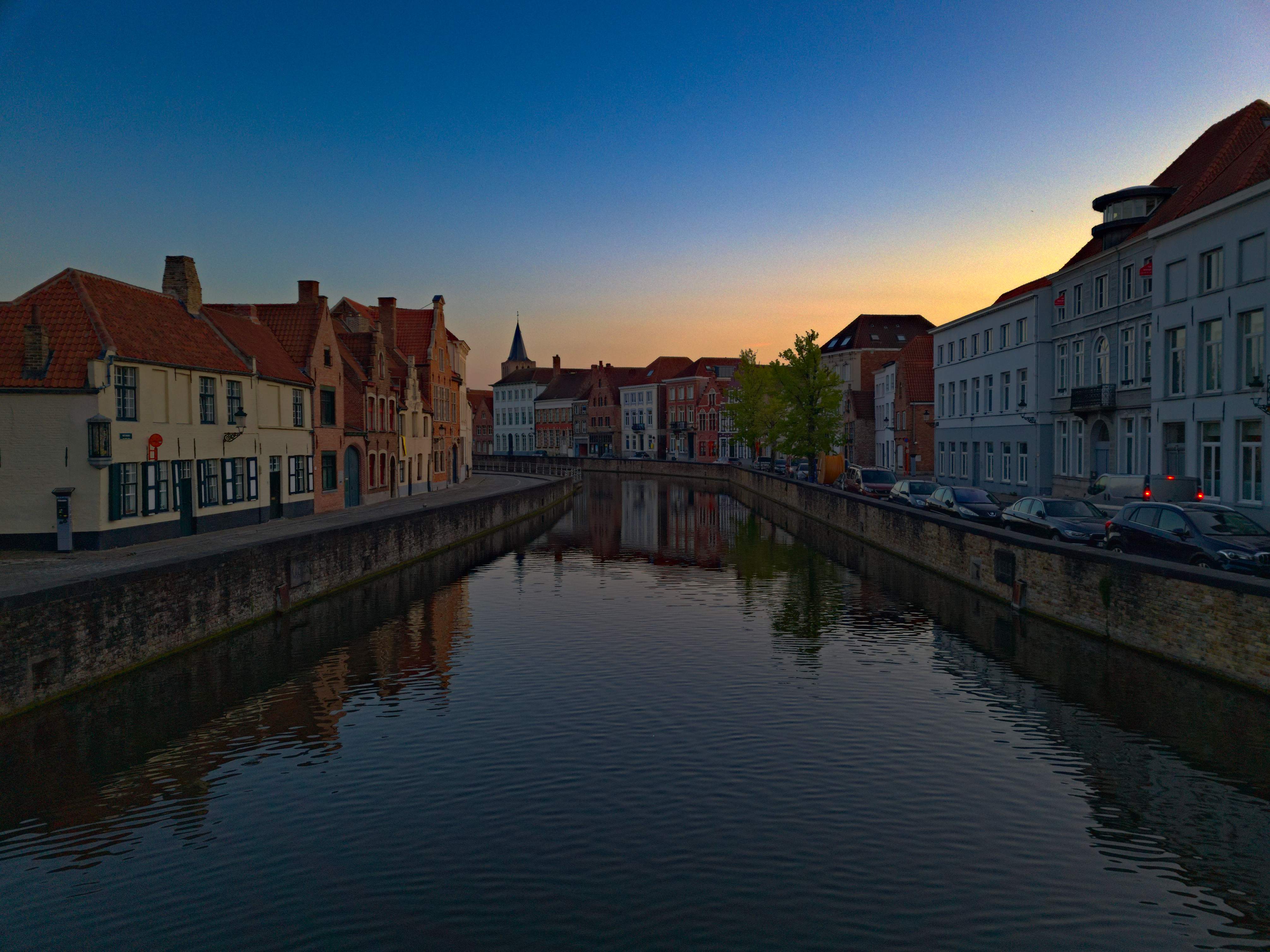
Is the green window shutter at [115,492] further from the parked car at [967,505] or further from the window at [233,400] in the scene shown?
the parked car at [967,505]

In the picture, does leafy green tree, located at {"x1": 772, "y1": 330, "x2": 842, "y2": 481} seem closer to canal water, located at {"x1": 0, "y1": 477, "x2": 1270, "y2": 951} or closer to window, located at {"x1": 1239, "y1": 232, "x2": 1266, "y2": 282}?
window, located at {"x1": 1239, "y1": 232, "x2": 1266, "y2": 282}

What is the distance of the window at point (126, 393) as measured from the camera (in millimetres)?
29500

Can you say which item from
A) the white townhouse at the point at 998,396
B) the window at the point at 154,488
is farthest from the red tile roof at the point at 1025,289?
the window at the point at 154,488

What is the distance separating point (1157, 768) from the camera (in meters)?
13.8

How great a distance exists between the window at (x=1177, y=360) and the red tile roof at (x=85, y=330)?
36.3m

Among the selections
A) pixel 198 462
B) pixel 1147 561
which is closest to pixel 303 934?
pixel 1147 561

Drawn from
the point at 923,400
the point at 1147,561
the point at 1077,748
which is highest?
the point at 923,400

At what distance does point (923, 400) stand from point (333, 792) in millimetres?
69384

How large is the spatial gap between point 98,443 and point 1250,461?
36780 millimetres

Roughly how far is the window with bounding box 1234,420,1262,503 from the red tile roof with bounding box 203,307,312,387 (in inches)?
1427

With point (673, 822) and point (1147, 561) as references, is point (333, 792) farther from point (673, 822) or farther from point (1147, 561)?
point (1147, 561)

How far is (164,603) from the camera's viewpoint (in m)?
19.8

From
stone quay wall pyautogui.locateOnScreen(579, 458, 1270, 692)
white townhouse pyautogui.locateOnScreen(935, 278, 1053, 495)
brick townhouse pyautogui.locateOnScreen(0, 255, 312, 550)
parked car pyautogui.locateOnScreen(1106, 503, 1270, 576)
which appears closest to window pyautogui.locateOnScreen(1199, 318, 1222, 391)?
stone quay wall pyautogui.locateOnScreen(579, 458, 1270, 692)

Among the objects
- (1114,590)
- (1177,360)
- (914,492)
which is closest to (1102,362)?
(1177,360)
